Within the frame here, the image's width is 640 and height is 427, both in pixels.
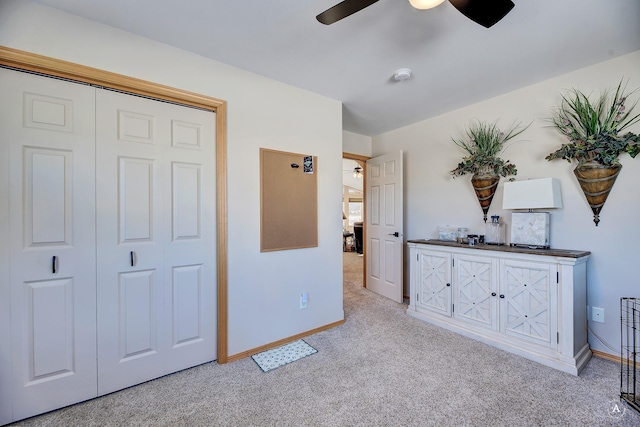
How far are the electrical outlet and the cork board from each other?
97.6 inches

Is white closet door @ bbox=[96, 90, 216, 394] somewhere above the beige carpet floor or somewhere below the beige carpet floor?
above

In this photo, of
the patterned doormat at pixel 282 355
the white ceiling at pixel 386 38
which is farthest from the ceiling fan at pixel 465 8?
the patterned doormat at pixel 282 355

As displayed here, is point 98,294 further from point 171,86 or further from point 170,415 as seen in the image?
point 171,86

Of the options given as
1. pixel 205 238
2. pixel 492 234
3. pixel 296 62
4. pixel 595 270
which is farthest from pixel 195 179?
pixel 595 270

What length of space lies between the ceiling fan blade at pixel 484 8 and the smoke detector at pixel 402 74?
0.98m

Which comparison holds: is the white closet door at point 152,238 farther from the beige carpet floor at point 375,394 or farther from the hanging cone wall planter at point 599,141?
the hanging cone wall planter at point 599,141

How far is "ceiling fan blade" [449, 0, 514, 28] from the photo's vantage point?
1.21 meters

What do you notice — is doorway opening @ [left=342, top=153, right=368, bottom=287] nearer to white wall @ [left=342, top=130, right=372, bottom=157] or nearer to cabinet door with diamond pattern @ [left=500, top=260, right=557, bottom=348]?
white wall @ [left=342, top=130, right=372, bottom=157]

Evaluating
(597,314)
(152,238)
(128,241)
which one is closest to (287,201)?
(152,238)

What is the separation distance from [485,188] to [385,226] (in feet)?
4.52

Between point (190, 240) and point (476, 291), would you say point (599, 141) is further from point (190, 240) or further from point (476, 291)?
point (190, 240)

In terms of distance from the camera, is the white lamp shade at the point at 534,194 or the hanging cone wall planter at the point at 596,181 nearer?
the hanging cone wall planter at the point at 596,181

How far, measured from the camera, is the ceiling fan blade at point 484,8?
3.97 ft

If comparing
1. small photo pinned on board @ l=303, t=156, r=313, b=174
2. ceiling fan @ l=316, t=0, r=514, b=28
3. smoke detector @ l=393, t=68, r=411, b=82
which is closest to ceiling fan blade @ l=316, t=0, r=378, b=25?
ceiling fan @ l=316, t=0, r=514, b=28
